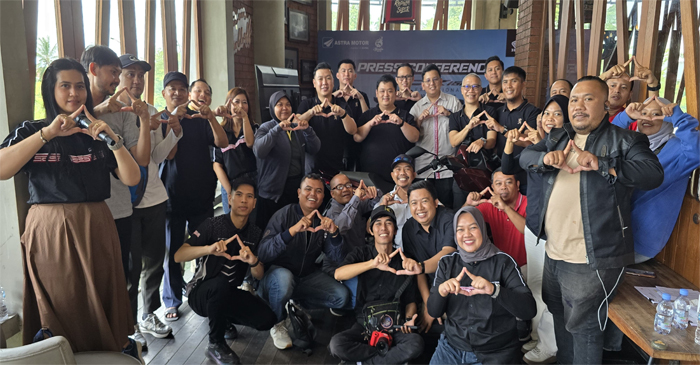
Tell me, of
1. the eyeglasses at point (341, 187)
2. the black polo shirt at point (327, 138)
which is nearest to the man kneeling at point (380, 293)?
the eyeglasses at point (341, 187)

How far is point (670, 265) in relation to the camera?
2844 mm

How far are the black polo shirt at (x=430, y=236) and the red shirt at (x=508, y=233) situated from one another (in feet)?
1.16

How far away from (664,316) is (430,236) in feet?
4.62

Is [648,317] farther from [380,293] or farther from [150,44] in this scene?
[150,44]

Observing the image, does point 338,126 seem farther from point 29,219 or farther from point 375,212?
point 29,219

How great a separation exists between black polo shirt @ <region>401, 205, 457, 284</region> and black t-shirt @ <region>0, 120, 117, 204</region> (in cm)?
194

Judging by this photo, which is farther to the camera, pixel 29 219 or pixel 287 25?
pixel 287 25

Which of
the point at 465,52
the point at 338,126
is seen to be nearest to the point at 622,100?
the point at 338,126

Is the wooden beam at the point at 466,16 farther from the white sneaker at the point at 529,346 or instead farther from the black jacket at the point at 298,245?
the white sneaker at the point at 529,346

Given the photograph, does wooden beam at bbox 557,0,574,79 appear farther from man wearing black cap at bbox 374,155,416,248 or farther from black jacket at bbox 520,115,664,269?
black jacket at bbox 520,115,664,269

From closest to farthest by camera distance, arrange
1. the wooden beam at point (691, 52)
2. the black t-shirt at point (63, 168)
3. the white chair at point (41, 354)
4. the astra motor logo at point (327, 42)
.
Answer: the white chair at point (41, 354)
the black t-shirt at point (63, 168)
the wooden beam at point (691, 52)
the astra motor logo at point (327, 42)

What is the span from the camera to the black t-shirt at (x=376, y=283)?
3.14 meters

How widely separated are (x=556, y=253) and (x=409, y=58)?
6.94m

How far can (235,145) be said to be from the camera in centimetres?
388
